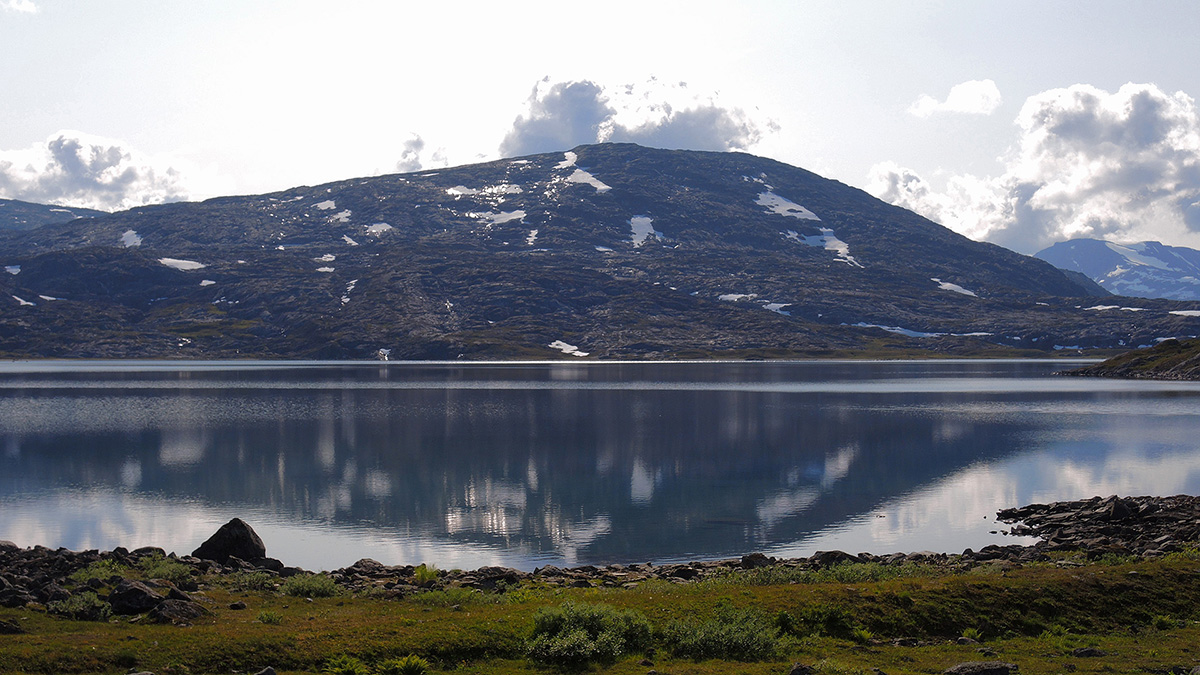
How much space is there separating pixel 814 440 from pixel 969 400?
60.1 metres

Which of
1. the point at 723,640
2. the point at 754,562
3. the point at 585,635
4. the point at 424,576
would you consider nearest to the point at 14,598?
the point at 424,576

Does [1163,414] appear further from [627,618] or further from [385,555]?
[627,618]

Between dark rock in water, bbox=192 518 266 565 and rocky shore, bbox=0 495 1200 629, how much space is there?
0.13 feet

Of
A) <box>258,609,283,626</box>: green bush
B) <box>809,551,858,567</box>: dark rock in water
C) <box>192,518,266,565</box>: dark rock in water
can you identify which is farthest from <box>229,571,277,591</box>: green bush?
<box>809,551,858,567</box>: dark rock in water

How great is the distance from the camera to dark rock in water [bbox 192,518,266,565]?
33.0 m

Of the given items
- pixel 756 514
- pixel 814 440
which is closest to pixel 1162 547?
pixel 756 514

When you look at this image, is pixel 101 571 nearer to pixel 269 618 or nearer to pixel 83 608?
pixel 83 608

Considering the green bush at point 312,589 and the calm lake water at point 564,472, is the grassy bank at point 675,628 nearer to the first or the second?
the green bush at point 312,589

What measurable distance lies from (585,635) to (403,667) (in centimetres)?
374

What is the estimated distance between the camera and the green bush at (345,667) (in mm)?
16734

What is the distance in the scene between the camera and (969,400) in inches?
5108

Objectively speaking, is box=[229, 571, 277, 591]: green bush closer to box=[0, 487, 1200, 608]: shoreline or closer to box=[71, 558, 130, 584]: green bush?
box=[0, 487, 1200, 608]: shoreline

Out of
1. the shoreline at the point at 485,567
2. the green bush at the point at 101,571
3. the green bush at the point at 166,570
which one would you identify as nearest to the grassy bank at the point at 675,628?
the green bush at the point at 101,571

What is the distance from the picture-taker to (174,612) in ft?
67.3
